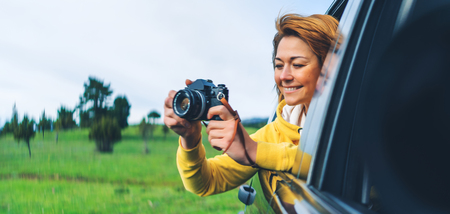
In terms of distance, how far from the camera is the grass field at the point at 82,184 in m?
4.98

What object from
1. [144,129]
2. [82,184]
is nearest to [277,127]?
[82,184]

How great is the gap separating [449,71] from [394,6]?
1.05ft

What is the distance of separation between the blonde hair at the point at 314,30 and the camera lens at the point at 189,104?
0.57m

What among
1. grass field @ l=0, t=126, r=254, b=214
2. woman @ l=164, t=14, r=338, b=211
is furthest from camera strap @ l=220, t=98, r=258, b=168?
grass field @ l=0, t=126, r=254, b=214

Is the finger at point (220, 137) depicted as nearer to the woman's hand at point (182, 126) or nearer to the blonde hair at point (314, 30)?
the woman's hand at point (182, 126)

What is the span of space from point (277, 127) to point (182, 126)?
469mm

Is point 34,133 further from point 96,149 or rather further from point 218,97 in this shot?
point 218,97

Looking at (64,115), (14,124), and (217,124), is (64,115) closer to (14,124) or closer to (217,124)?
(14,124)

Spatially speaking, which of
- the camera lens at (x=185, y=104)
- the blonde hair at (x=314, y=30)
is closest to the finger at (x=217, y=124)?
the camera lens at (x=185, y=104)

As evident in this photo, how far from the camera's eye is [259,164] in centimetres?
118

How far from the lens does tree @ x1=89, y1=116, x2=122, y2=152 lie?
12852mm

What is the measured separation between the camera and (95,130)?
12828mm

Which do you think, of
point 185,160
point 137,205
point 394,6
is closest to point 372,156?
point 394,6

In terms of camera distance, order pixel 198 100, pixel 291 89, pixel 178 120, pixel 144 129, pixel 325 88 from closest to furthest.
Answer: pixel 325 88
pixel 198 100
pixel 178 120
pixel 291 89
pixel 144 129
